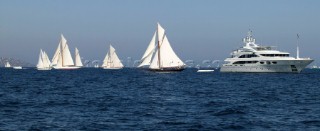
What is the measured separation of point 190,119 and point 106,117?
192 inches

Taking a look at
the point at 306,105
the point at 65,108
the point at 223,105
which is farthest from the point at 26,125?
the point at 306,105

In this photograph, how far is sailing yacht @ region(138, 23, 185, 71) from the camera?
11450 cm

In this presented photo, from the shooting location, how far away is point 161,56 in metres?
117

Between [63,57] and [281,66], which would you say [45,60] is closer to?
[63,57]

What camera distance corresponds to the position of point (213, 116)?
27.2 meters

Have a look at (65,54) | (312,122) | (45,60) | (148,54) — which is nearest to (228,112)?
(312,122)

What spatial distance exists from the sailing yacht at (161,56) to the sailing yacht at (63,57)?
6507 centimetres

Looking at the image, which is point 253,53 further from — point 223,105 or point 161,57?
point 223,105

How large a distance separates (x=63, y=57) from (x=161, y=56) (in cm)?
7173

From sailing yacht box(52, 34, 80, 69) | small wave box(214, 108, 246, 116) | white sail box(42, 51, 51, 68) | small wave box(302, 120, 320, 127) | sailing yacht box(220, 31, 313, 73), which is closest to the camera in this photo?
small wave box(302, 120, 320, 127)

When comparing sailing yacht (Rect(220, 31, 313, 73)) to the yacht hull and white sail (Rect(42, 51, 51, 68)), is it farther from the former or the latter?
white sail (Rect(42, 51, 51, 68))

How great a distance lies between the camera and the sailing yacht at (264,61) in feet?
370

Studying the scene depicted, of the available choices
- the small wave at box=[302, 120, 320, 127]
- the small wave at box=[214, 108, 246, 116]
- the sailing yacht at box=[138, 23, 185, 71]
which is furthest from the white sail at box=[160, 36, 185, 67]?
the small wave at box=[302, 120, 320, 127]

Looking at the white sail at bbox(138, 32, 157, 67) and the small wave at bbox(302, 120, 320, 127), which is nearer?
the small wave at bbox(302, 120, 320, 127)
